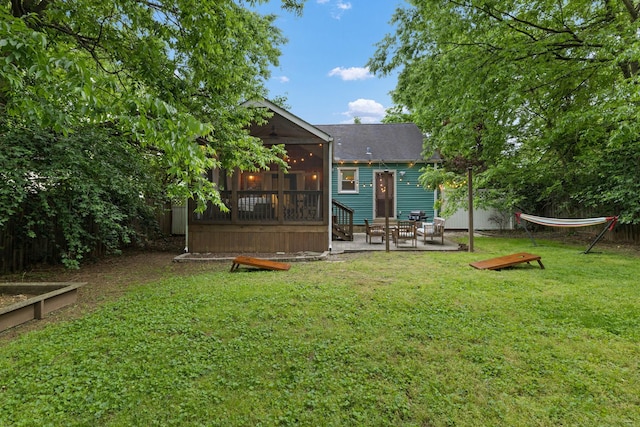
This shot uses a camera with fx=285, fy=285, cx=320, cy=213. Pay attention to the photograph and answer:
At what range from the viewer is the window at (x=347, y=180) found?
46.0 ft

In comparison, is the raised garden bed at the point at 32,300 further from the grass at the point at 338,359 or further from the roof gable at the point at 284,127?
the roof gable at the point at 284,127

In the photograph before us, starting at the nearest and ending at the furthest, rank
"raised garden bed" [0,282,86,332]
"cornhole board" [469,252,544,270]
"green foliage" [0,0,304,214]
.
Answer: "green foliage" [0,0,304,214], "raised garden bed" [0,282,86,332], "cornhole board" [469,252,544,270]

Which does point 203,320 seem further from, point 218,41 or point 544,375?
point 218,41

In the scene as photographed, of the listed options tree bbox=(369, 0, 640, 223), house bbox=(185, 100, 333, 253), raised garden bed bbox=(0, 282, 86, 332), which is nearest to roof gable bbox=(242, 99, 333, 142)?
house bbox=(185, 100, 333, 253)

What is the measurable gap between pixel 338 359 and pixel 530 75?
7357mm

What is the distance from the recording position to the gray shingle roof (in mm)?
14086

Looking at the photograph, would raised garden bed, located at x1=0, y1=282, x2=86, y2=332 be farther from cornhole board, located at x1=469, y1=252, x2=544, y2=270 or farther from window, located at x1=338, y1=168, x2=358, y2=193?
window, located at x1=338, y1=168, x2=358, y2=193

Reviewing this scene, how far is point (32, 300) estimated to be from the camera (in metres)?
3.35

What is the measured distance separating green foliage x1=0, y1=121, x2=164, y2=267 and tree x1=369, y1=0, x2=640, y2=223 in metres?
6.74

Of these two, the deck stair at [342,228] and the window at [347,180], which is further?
the window at [347,180]

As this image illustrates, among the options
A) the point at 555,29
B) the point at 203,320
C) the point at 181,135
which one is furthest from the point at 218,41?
the point at 555,29

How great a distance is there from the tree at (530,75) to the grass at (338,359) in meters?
4.31

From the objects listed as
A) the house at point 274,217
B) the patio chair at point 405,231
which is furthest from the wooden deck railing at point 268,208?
the patio chair at point 405,231

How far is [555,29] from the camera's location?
6551mm
